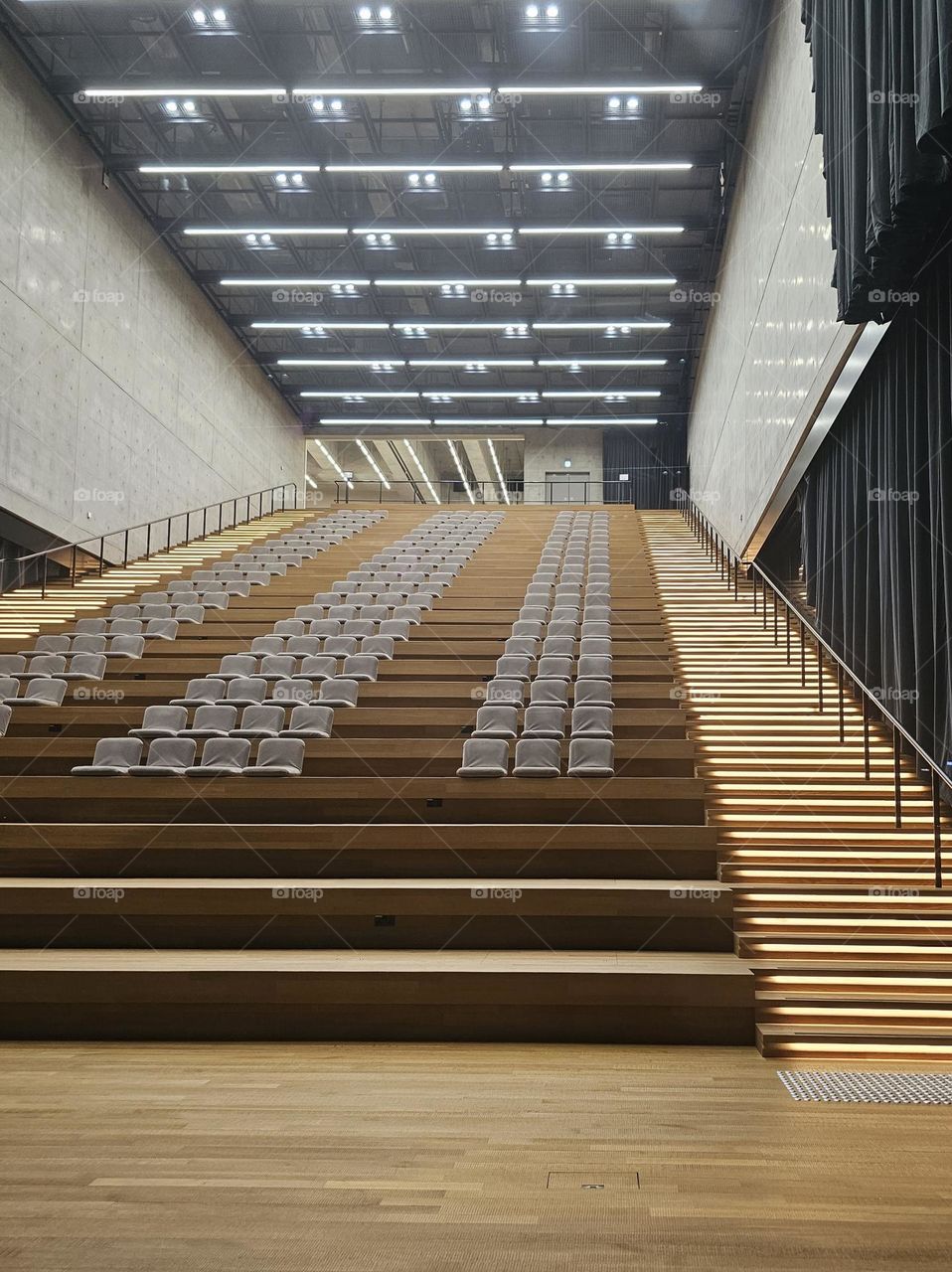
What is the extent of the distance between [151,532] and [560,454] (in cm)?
1146

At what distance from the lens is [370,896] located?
4660 millimetres

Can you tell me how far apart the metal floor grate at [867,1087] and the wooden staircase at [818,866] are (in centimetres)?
22

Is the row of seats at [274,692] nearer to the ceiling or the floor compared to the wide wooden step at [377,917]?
nearer to the ceiling

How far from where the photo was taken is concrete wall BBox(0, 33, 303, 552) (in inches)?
453

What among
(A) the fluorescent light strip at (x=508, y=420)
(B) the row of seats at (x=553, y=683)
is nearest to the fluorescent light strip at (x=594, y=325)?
(A) the fluorescent light strip at (x=508, y=420)

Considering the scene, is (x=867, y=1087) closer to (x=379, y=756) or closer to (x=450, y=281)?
(x=379, y=756)

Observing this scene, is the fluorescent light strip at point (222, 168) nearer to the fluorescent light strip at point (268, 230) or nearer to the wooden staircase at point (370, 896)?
the fluorescent light strip at point (268, 230)

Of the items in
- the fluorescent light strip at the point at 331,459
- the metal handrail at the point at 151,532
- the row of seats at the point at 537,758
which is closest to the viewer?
the row of seats at the point at 537,758

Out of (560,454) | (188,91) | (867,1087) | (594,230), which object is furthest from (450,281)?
(867,1087)

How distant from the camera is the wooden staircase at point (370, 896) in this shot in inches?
161

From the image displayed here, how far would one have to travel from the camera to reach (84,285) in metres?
13.3

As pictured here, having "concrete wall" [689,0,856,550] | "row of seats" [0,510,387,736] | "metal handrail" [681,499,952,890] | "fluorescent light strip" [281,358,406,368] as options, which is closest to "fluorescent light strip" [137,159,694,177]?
"concrete wall" [689,0,856,550]

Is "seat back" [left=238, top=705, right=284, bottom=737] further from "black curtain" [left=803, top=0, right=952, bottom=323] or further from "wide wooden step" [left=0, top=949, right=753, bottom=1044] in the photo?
"black curtain" [left=803, top=0, right=952, bottom=323]

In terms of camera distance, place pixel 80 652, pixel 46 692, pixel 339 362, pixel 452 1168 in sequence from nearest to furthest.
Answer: pixel 452 1168, pixel 46 692, pixel 80 652, pixel 339 362
